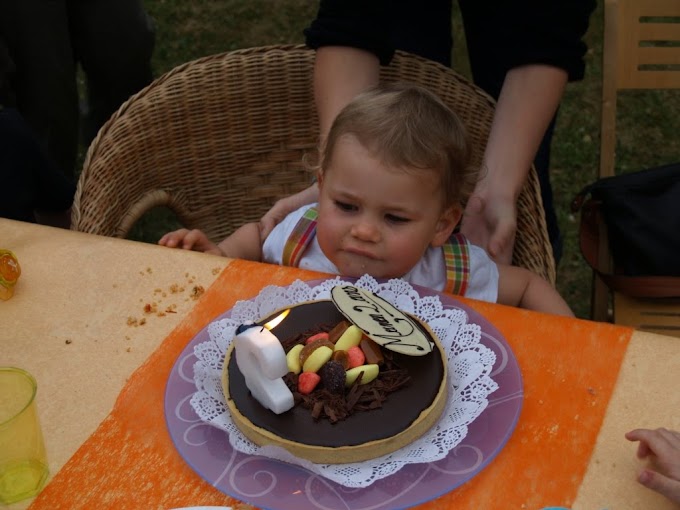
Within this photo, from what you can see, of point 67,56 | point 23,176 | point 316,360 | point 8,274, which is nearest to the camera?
point 316,360

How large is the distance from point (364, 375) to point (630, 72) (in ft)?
4.97

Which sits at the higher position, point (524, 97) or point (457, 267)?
point (524, 97)

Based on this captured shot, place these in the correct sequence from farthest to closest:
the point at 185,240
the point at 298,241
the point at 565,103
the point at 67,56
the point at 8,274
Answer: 1. the point at 565,103
2. the point at 67,56
3. the point at 298,241
4. the point at 185,240
5. the point at 8,274

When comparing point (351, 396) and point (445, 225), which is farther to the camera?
point (445, 225)

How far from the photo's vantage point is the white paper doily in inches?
39.3

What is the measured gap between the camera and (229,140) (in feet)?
7.08

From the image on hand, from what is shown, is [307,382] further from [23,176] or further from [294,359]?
[23,176]

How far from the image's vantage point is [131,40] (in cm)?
290

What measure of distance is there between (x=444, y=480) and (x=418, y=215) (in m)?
0.61

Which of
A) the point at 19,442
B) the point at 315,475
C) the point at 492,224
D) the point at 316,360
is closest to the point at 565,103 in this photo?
the point at 492,224

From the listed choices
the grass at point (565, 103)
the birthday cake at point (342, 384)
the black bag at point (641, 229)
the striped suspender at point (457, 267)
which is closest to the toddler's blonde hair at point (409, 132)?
the striped suspender at point (457, 267)

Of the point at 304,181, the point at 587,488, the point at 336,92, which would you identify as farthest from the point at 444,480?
the point at 304,181

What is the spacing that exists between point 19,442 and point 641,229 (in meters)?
1.54

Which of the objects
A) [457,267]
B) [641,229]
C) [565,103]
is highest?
[457,267]
